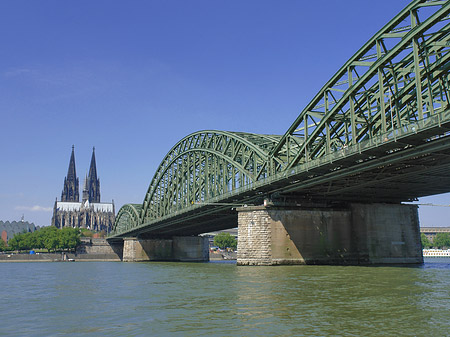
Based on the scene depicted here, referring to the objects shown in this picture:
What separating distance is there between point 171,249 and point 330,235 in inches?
2690

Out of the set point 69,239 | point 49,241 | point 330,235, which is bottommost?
point 330,235

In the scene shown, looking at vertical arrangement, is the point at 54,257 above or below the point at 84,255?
below

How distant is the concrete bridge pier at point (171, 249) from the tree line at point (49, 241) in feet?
230

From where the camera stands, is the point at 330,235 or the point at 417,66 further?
the point at 330,235

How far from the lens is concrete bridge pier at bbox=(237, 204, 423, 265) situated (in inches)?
2174

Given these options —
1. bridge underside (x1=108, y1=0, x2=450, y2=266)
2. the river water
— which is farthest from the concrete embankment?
the river water

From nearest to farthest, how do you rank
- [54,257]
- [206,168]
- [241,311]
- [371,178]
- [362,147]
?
[241,311]
[362,147]
[371,178]
[206,168]
[54,257]

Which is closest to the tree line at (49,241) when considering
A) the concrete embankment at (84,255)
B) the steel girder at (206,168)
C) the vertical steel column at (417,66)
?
the concrete embankment at (84,255)

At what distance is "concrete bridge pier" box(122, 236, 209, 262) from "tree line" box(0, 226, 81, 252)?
230 feet

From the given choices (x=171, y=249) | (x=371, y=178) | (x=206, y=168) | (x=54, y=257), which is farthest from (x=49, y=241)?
(x=371, y=178)

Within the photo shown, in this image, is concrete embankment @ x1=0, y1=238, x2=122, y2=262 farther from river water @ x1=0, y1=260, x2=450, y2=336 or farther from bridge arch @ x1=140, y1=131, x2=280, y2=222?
river water @ x1=0, y1=260, x2=450, y2=336

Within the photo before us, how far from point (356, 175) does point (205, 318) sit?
32.6m

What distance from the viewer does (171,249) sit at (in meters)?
119

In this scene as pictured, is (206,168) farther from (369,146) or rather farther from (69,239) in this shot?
(69,239)
